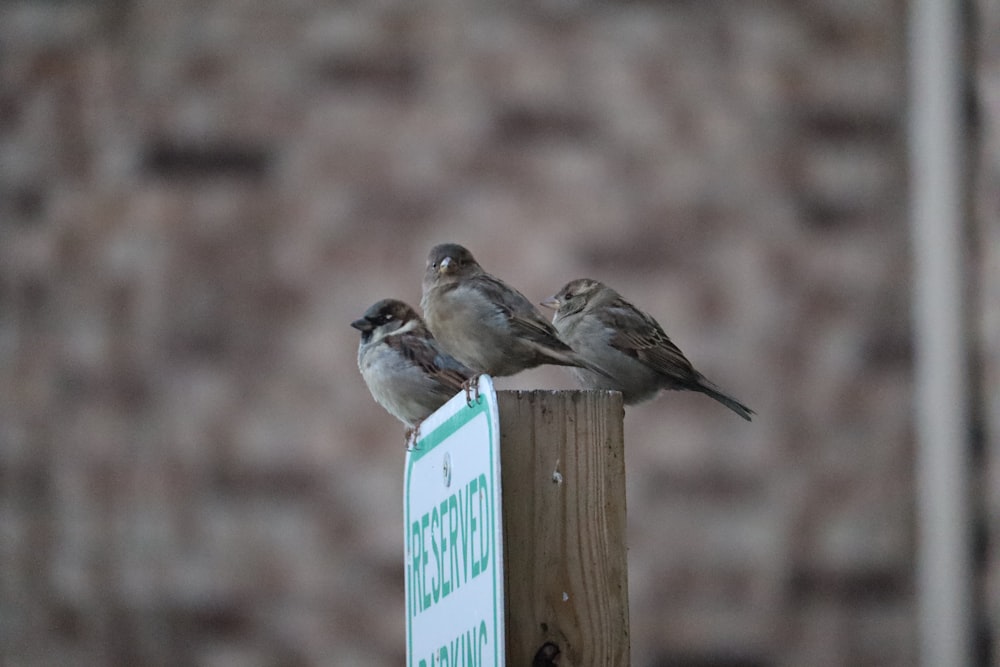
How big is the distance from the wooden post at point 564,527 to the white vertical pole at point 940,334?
2.09 metres

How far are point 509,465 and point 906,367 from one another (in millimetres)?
2309

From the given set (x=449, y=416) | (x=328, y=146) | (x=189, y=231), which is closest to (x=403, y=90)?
(x=328, y=146)

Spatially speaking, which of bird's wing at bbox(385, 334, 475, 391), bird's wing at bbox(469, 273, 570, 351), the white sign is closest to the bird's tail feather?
bird's wing at bbox(469, 273, 570, 351)

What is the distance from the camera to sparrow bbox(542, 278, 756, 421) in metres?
3.69

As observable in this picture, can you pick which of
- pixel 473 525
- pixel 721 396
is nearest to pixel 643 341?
pixel 721 396

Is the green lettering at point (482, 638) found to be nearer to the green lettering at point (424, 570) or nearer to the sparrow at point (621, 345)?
the green lettering at point (424, 570)

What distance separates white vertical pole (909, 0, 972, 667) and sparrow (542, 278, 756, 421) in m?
0.53

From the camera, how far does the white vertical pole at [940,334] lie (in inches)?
142

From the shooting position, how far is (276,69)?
4.02 m

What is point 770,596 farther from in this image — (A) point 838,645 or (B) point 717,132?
(B) point 717,132

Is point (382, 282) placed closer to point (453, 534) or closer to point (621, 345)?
point (621, 345)

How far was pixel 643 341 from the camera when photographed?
373 centimetres

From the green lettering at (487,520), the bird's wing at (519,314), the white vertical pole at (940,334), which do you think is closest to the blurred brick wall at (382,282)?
the white vertical pole at (940,334)

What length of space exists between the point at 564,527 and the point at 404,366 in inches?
76.6
